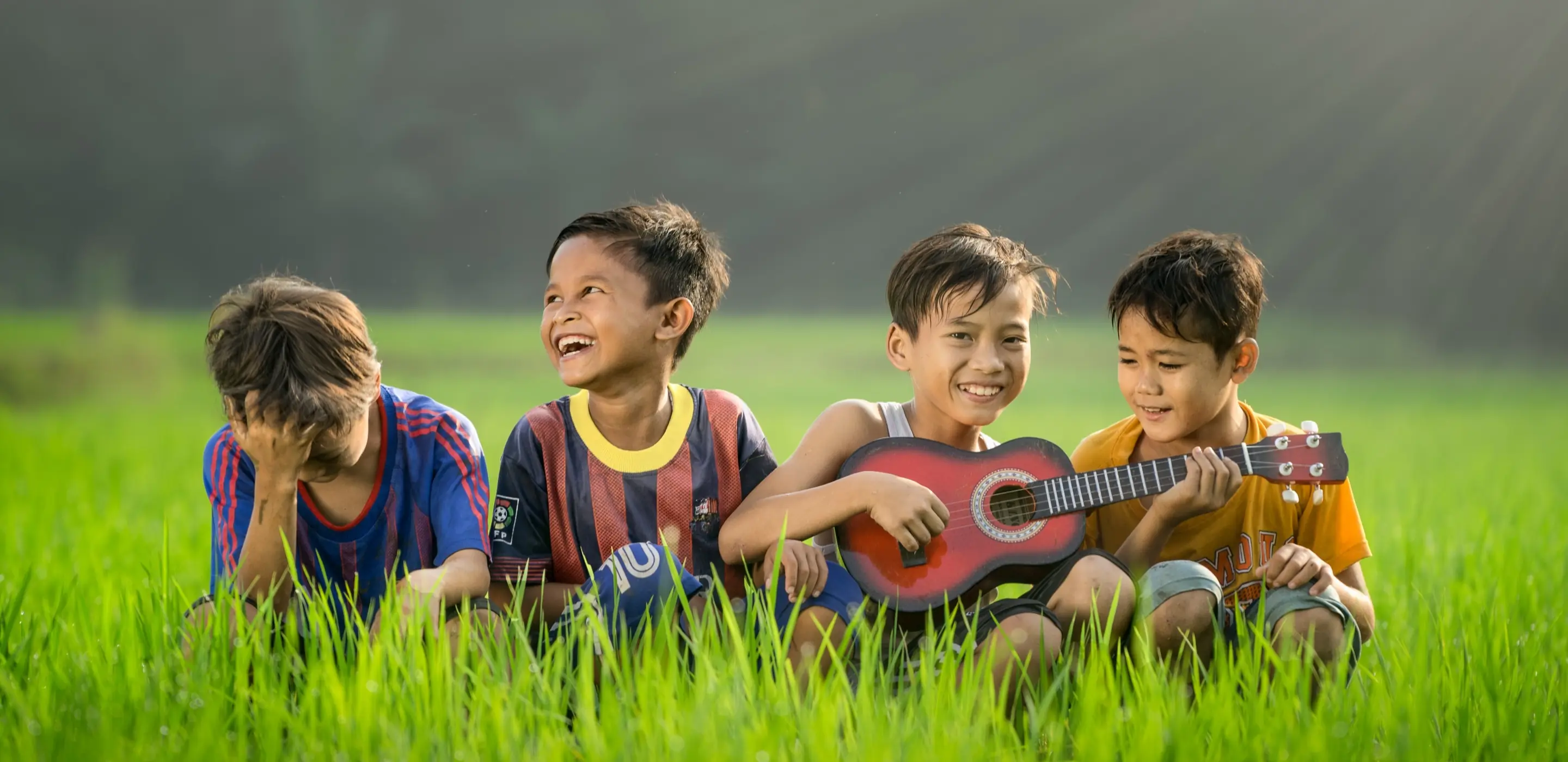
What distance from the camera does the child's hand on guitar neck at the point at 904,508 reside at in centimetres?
288

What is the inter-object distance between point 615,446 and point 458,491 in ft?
1.50

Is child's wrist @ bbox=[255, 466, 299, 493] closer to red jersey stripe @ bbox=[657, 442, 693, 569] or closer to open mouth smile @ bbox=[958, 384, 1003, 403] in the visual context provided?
red jersey stripe @ bbox=[657, 442, 693, 569]

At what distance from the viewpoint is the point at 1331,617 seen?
2.74 m

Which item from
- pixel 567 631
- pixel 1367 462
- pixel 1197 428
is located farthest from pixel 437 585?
pixel 1367 462

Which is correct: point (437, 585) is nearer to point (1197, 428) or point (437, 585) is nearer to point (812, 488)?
point (812, 488)

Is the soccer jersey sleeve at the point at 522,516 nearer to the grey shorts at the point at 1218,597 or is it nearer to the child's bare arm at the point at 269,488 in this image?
the child's bare arm at the point at 269,488

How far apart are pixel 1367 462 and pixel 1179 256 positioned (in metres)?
7.68

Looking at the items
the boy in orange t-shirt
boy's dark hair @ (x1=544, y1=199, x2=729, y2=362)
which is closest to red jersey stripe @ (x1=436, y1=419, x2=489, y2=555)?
boy's dark hair @ (x1=544, y1=199, x2=729, y2=362)

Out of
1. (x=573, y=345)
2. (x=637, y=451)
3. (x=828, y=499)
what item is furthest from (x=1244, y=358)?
(x=573, y=345)

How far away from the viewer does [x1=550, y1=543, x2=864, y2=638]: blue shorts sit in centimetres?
279

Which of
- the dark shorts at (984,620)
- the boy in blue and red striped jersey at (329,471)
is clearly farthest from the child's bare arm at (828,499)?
the boy in blue and red striped jersey at (329,471)

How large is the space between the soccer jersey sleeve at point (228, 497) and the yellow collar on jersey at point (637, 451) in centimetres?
89

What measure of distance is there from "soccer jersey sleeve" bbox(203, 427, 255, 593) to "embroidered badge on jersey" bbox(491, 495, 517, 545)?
630mm

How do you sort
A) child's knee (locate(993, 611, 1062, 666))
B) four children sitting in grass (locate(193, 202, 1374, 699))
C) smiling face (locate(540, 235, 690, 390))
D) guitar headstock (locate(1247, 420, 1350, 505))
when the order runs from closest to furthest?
1. child's knee (locate(993, 611, 1062, 666))
2. four children sitting in grass (locate(193, 202, 1374, 699))
3. guitar headstock (locate(1247, 420, 1350, 505))
4. smiling face (locate(540, 235, 690, 390))
